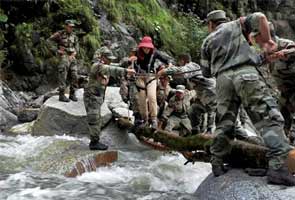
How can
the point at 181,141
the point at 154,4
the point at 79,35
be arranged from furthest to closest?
the point at 154,4 < the point at 79,35 < the point at 181,141

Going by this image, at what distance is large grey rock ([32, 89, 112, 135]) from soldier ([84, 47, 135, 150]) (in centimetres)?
201

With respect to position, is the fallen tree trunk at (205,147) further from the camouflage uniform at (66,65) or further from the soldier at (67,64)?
the camouflage uniform at (66,65)

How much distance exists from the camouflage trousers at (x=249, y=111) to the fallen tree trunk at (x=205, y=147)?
21 centimetres

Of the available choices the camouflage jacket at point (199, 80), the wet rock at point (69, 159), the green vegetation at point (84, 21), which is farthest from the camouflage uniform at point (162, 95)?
the green vegetation at point (84, 21)

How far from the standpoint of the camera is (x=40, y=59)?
16562 millimetres

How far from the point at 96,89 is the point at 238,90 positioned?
429 cm

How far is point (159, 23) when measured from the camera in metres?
21.3

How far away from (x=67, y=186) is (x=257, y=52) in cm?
355

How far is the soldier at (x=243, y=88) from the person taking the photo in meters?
5.58

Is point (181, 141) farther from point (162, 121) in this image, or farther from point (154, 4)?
point (154, 4)

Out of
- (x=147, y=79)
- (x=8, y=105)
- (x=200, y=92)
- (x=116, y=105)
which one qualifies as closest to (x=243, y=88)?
(x=200, y=92)

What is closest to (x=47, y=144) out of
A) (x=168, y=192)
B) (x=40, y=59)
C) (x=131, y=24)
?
(x=168, y=192)

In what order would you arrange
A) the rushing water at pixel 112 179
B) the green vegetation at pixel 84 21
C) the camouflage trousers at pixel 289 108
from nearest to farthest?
the rushing water at pixel 112 179
the camouflage trousers at pixel 289 108
the green vegetation at pixel 84 21

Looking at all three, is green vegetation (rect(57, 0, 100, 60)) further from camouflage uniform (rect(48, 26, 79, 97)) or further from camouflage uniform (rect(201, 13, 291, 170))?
camouflage uniform (rect(201, 13, 291, 170))
